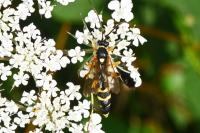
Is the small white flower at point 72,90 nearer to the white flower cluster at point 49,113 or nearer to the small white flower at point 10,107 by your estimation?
the white flower cluster at point 49,113

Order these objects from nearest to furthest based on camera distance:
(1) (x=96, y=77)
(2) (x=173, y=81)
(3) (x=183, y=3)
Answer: (1) (x=96, y=77) → (3) (x=183, y=3) → (2) (x=173, y=81)

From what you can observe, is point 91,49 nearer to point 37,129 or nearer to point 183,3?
point 37,129

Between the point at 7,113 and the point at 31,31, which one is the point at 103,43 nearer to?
the point at 31,31

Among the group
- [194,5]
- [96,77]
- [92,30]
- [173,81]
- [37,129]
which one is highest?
[194,5]

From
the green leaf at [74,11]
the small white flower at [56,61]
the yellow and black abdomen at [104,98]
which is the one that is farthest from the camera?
the green leaf at [74,11]

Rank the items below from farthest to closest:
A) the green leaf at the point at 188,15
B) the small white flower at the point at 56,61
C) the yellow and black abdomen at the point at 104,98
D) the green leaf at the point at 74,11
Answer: the green leaf at the point at 188,15 → the green leaf at the point at 74,11 → the small white flower at the point at 56,61 → the yellow and black abdomen at the point at 104,98

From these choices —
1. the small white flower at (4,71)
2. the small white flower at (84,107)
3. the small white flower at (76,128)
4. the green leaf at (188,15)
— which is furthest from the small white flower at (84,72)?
the green leaf at (188,15)

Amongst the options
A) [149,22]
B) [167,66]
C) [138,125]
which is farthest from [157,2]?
[138,125]
